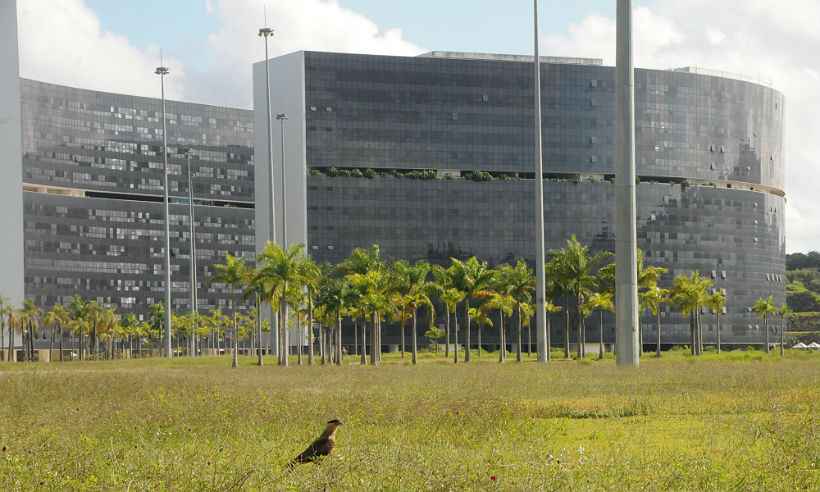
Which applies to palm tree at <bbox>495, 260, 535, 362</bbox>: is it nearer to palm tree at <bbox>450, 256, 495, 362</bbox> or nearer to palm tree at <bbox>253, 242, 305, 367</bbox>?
palm tree at <bbox>450, 256, 495, 362</bbox>

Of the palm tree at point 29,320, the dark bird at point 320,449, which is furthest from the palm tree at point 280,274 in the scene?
the palm tree at point 29,320

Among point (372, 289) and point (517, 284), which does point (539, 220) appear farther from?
point (517, 284)

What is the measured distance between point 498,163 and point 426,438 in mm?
162510

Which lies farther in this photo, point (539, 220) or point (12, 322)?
point (12, 322)

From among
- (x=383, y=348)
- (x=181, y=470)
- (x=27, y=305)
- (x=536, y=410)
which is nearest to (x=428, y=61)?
(x=383, y=348)

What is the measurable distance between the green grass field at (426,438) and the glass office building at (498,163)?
458 feet

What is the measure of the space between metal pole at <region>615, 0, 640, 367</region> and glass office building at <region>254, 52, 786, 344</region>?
12157 centimetres

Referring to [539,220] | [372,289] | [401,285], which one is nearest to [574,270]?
[401,285]

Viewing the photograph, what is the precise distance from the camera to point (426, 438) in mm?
20250

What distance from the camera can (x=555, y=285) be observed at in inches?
4208

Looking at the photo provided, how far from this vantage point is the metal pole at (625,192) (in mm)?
50469

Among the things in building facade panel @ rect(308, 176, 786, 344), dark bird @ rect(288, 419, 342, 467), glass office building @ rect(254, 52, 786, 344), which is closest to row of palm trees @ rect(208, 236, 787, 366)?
building facade panel @ rect(308, 176, 786, 344)

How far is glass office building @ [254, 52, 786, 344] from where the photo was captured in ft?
577

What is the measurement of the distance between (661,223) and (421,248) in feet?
131
